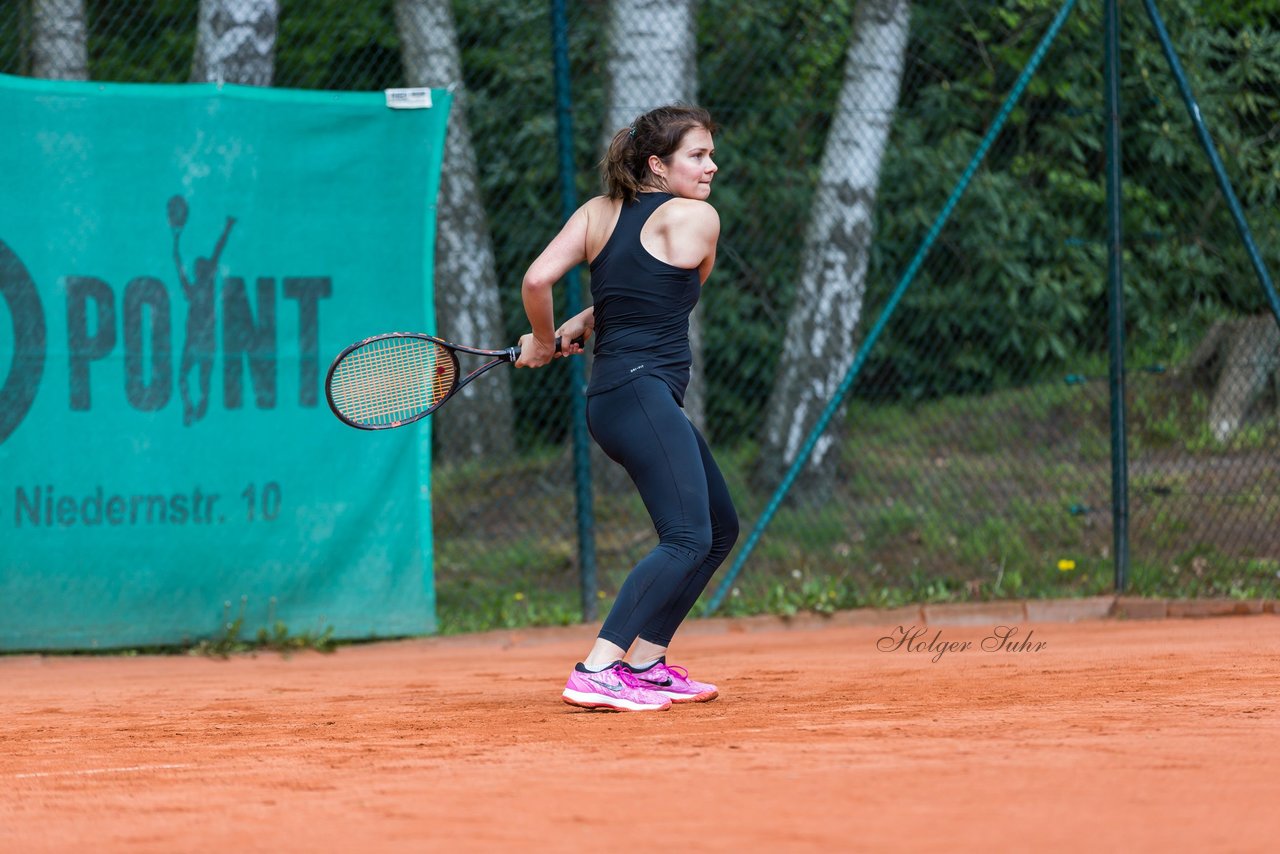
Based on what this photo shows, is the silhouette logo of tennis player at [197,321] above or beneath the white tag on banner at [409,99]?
beneath

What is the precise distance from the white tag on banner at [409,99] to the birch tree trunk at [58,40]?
1709 millimetres

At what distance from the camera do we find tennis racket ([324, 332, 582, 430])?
461 centimetres

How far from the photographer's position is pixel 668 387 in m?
4.16

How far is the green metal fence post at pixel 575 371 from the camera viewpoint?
21.1 feet

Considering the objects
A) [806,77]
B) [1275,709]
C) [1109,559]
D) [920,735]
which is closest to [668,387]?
[920,735]

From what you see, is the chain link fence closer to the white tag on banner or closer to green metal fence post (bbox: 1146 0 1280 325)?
green metal fence post (bbox: 1146 0 1280 325)

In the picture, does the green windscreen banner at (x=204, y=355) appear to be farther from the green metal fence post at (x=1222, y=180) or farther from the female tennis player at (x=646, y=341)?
the green metal fence post at (x=1222, y=180)

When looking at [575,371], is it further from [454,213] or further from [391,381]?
[454,213]

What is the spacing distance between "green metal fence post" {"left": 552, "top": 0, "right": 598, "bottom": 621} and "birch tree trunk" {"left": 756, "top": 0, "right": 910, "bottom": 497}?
5.36 feet

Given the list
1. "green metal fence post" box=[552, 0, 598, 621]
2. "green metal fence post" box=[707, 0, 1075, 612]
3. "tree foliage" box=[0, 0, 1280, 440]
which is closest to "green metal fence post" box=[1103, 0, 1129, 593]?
"green metal fence post" box=[707, 0, 1075, 612]

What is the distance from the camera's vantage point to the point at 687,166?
417cm

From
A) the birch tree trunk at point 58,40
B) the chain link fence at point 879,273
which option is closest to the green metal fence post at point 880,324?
the chain link fence at point 879,273

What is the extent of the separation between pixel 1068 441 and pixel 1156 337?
2.45ft

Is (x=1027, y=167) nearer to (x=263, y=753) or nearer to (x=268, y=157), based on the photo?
(x=268, y=157)
